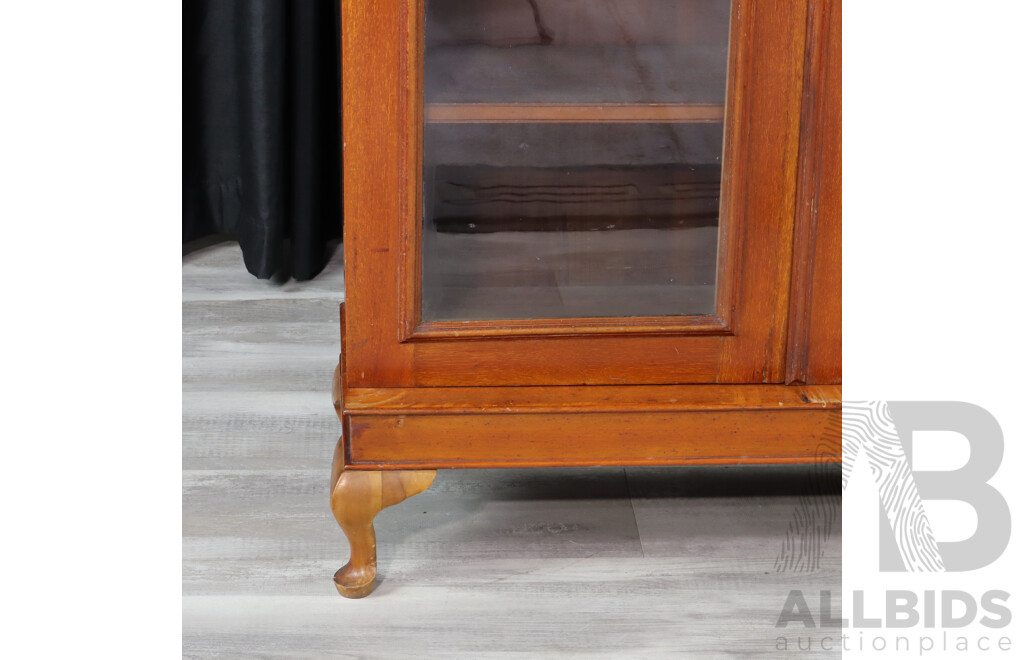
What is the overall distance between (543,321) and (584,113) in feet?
0.62

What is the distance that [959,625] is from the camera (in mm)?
1007

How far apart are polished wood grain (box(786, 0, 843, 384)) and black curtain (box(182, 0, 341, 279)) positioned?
1013mm

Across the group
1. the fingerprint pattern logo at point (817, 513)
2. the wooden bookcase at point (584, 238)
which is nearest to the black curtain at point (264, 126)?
the wooden bookcase at point (584, 238)

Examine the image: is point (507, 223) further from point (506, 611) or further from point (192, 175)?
point (192, 175)

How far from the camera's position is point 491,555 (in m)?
1.13

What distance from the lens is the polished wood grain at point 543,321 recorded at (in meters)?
0.94

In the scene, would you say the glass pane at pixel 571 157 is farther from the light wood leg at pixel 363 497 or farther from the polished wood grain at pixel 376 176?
the light wood leg at pixel 363 497

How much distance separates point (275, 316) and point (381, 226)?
82cm

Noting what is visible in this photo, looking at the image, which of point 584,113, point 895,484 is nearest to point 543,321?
point 584,113

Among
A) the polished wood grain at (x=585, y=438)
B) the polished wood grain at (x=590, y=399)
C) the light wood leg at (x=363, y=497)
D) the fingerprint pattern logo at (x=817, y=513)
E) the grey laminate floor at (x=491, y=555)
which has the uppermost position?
the polished wood grain at (x=590, y=399)

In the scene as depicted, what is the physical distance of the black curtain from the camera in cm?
175

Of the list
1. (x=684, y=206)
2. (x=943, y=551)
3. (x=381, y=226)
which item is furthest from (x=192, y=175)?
(x=943, y=551)

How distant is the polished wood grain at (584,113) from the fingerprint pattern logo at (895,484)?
322 millimetres

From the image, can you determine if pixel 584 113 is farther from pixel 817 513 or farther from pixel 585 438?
pixel 817 513
